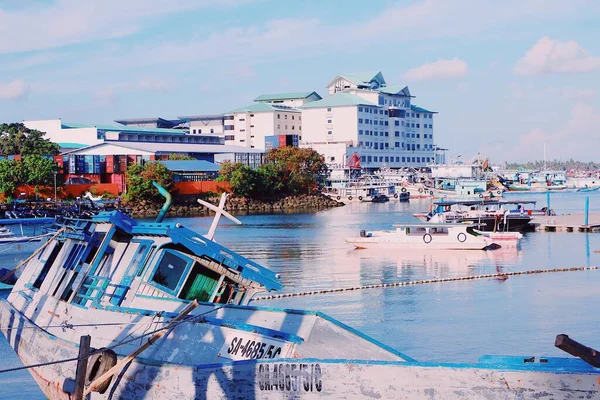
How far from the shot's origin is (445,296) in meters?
32.8

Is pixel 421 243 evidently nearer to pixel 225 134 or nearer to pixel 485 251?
pixel 485 251

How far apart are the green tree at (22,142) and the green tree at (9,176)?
1265 cm

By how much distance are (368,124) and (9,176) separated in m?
78.8

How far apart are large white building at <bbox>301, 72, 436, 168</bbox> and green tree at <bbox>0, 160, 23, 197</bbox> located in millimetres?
69295

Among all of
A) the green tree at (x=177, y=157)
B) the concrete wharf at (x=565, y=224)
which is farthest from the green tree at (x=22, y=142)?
the concrete wharf at (x=565, y=224)

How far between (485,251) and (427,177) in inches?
4037

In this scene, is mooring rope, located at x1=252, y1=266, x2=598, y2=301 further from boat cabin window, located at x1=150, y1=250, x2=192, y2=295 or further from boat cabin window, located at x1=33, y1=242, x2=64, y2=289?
boat cabin window, located at x1=150, y1=250, x2=192, y2=295

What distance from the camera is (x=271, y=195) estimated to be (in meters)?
111

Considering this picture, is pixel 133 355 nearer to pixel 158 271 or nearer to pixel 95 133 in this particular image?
pixel 158 271

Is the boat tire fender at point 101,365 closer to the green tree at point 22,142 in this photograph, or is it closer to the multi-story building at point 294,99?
the green tree at point 22,142

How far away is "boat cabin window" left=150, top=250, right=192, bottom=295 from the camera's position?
15.6 meters

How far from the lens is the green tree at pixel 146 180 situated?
93250 mm

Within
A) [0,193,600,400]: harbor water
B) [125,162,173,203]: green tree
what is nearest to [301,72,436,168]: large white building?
[125,162,173,203]: green tree

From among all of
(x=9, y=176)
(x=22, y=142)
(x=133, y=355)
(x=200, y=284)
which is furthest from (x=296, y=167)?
(x=133, y=355)
